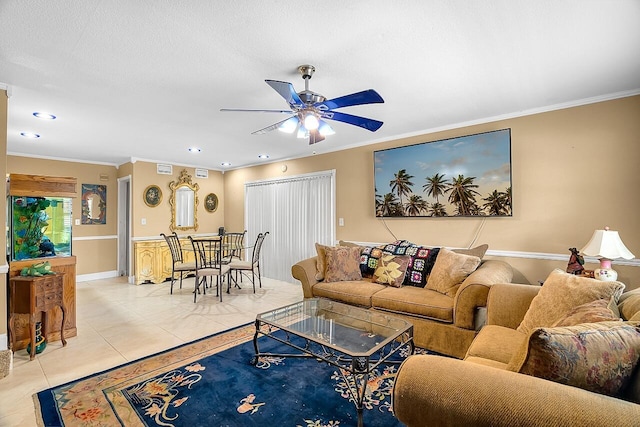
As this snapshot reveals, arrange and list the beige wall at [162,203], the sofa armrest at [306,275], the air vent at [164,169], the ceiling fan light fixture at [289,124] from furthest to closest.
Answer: the air vent at [164,169] → the beige wall at [162,203] → the sofa armrest at [306,275] → the ceiling fan light fixture at [289,124]

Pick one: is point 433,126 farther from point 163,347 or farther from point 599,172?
point 163,347

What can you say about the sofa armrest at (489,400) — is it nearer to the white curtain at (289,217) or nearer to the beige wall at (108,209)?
the white curtain at (289,217)

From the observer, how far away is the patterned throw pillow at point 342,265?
377 cm

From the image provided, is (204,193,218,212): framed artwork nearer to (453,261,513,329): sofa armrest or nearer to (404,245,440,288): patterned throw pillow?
(404,245,440,288): patterned throw pillow

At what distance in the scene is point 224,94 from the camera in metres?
2.81

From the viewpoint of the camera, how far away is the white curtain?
17.1 feet

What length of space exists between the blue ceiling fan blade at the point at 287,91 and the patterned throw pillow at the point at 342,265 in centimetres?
210

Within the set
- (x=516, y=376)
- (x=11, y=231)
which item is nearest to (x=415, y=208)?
(x=516, y=376)

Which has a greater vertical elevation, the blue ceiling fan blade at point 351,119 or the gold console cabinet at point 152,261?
the blue ceiling fan blade at point 351,119

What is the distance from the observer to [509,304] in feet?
7.47

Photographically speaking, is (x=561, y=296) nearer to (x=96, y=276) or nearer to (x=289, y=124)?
(x=289, y=124)

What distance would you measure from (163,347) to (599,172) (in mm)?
4559

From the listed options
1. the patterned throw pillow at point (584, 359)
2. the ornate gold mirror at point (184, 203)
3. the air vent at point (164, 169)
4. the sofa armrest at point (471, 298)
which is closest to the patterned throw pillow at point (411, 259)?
the sofa armrest at point (471, 298)

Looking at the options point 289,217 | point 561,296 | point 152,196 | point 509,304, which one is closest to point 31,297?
point 152,196
